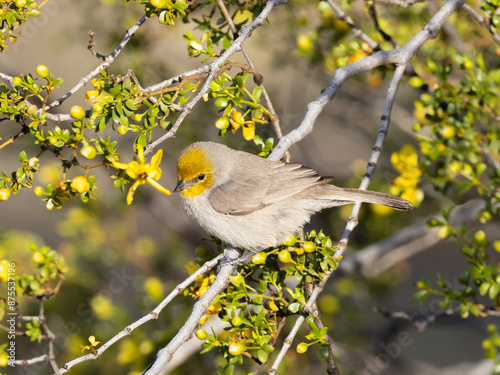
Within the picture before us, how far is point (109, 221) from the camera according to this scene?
6.10 meters

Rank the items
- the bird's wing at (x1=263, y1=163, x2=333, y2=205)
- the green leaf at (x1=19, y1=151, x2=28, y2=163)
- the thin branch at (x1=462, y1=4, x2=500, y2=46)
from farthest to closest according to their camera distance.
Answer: the bird's wing at (x1=263, y1=163, x2=333, y2=205)
the thin branch at (x1=462, y1=4, x2=500, y2=46)
the green leaf at (x1=19, y1=151, x2=28, y2=163)

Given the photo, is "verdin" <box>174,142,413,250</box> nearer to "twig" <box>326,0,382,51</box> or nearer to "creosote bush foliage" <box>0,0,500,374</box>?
"creosote bush foliage" <box>0,0,500,374</box>

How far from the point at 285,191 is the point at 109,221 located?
3001 mm

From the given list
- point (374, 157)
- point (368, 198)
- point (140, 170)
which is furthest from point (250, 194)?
point (140, 170)

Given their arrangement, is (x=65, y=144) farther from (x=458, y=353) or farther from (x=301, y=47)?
(x=458, y=353)

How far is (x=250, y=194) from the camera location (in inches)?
157

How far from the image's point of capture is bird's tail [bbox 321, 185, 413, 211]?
11.9 ft

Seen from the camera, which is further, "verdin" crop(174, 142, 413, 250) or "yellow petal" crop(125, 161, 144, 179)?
"verdin" crop(174, 142, 413, 250)

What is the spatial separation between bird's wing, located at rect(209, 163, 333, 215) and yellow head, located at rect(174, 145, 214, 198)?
0.40 feet

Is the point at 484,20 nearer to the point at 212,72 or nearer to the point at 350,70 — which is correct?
the point at 350,70

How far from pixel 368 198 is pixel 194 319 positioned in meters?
1.69

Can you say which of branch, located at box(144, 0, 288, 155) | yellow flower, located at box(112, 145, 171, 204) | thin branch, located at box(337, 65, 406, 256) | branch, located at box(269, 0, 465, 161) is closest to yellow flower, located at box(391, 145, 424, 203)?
thin branch, located at box(337, 65, 406, 256)

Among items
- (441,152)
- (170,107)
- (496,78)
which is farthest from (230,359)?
(496,78)

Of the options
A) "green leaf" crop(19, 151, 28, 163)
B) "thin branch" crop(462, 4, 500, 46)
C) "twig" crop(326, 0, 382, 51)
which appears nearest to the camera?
"green leaf" crop(19, 151, 28, 163)
